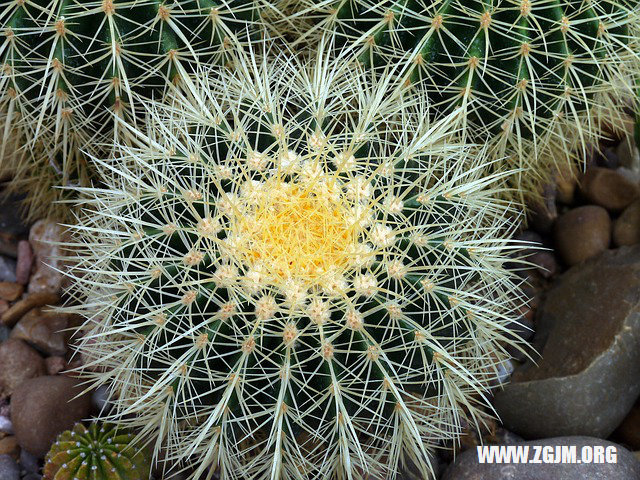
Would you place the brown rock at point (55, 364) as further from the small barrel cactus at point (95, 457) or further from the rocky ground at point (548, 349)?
the small barrel cactus at point (95, 457)

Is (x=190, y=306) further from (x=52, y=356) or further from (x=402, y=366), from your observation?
(x=52, y=356)

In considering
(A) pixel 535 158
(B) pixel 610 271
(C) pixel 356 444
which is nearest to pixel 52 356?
(C) pixel 356 444

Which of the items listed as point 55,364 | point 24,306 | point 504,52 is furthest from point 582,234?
point 24,306

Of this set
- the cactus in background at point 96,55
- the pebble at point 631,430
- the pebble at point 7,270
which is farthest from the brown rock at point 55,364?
the pebble at point 631,430

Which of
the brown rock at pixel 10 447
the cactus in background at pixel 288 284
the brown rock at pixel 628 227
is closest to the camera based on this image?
the cactus in background at pixel 288 284

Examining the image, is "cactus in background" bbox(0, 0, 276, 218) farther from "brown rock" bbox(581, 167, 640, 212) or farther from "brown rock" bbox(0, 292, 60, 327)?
"brown rock" bbox(581, 167, 640, 212)
